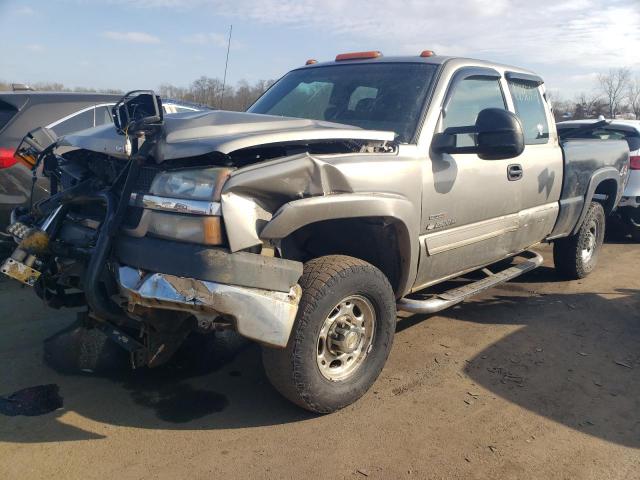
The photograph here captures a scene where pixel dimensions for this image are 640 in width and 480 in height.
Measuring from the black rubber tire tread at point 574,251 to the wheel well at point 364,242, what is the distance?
315 cm

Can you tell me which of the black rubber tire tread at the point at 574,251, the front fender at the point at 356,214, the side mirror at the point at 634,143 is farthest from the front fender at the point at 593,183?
the front fender at the point at 356,214

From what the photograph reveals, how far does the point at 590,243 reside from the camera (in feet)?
20.7

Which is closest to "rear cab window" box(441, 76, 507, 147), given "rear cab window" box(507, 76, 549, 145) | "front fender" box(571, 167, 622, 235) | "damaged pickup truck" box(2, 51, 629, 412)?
"damaged pickup truck" box(2, 51, 629, 412)

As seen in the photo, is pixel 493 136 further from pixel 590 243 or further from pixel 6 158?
pixel 6 158

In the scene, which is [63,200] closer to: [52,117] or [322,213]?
[322,213]

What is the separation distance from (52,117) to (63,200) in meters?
3.11

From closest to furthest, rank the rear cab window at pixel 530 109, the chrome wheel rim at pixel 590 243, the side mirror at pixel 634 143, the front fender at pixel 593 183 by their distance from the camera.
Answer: the rear cab window at pixel 530 109
the front fender at pixel 593 183
the chrome wheel rim at pixel 590 243
the side mirror at pixel 634 143

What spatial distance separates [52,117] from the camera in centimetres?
573

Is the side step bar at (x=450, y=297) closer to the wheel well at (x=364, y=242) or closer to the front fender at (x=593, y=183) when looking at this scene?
the wheel well at (x=364, y=242)

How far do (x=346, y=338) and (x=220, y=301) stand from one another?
0.94 meters

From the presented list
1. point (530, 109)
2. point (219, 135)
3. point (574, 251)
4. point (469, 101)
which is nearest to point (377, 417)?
point (219, 135)

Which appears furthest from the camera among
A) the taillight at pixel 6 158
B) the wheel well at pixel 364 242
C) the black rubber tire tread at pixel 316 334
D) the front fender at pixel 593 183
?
the front fender at pixel 593 183

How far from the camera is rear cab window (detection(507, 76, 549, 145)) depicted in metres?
4.82

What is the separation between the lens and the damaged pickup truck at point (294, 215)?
263 centimetres
